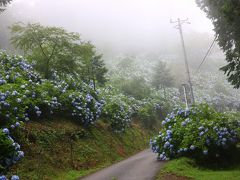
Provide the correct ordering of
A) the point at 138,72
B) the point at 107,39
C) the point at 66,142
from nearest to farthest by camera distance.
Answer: the point at 66,142
the point at 138,72
the point at 107,39

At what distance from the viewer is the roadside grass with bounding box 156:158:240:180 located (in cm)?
1153

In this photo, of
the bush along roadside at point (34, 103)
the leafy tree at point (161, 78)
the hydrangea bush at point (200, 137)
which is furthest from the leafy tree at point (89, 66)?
the leafy tree at point (161, 78)

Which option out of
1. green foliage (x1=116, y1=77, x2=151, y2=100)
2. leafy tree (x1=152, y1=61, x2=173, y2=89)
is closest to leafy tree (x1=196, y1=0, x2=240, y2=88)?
green foliage (x1=116, y1=77, x2=151, y2=100)

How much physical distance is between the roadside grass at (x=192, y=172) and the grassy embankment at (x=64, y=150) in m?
3.48

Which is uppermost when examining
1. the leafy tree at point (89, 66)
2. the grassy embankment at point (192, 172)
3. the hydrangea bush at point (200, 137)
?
the leafy tree at point (89, 66)

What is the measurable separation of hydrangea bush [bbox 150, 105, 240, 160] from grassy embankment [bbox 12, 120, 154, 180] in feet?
10.2

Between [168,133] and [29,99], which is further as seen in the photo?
[168,133]

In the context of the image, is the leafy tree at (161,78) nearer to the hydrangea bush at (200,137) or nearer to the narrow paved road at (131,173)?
the hydrangea bush at (200,137)

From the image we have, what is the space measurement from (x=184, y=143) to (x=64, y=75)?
27.9 feet

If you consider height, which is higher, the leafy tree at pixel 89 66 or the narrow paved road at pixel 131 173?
the leafy tree at pixel 89 66

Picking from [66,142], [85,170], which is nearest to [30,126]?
[66,142]

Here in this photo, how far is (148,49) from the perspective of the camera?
7269 centimetres

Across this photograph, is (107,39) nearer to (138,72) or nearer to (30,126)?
(138,72)

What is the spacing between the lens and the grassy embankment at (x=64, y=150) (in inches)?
480
